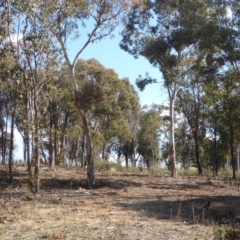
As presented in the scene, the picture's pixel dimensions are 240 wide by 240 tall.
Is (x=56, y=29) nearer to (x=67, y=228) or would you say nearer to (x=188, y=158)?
(x=67, y=228)

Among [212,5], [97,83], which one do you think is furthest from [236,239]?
[97,83]

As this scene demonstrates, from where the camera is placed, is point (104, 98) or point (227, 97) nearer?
point (227, 97)

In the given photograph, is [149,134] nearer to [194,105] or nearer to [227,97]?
[194,105]

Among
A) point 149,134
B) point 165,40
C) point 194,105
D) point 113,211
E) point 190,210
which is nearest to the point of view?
point 113,211

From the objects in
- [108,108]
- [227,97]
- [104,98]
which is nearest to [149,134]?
[108,108]

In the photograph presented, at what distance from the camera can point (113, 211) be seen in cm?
1325

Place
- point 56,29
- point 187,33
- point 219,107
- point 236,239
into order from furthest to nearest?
1. point 219,107
2. point 187,33
3. point 56,29
4. point 236,239

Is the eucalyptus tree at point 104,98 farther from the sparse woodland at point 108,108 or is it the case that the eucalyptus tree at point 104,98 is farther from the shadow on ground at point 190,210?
the shadow on ground at point 190,210

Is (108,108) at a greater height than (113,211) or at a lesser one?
greater

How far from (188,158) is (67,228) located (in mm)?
40489

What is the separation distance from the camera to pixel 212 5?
21.5m

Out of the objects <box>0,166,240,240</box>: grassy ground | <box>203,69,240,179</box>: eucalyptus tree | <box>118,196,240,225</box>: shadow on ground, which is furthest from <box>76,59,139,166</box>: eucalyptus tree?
<box>118,196,240,225</box>: shadow on ground

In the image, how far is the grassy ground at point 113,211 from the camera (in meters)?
9.61

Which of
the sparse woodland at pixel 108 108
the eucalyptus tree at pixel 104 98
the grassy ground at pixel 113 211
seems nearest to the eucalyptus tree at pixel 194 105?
the sparse woodland at pixel 108 108
